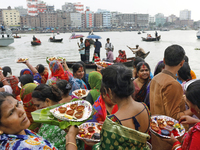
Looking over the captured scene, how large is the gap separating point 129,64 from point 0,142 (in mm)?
9353

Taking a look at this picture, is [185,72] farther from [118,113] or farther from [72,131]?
[72,131]

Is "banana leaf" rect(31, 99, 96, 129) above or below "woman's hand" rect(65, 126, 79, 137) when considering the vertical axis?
above

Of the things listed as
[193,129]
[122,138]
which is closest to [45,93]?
[122,138]

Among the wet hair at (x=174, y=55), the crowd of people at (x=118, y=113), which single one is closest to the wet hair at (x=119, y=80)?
the crowd of people at (x=118, y=113)

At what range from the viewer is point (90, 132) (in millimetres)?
1844

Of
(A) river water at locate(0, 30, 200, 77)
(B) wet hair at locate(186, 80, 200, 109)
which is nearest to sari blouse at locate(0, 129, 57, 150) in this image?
(B) wet hair at locate(186, 80, 200, 109)

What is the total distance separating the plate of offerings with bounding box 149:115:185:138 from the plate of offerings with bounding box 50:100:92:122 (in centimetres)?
75

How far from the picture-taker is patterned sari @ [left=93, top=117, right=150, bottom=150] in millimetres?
1223

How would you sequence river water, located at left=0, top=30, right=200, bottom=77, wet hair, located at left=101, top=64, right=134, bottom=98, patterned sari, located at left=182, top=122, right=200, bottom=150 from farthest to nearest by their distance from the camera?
river water, located at left=0, top=30, right=200, bottom=77
wet hair, located at left=101, top=64, right=134, bottom=98
patterned sari, located at left=182, top=122, right=200, bottom=150

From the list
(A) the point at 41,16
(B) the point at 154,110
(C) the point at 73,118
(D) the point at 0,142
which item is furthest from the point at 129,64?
(A) the point at 41,16

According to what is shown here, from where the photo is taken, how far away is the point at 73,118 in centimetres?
174

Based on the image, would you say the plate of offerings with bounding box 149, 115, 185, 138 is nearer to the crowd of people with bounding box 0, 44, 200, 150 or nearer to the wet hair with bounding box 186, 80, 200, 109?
the crowd of people with bounding box 0, 44, 200, 150

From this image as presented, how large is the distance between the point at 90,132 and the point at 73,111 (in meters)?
0.30

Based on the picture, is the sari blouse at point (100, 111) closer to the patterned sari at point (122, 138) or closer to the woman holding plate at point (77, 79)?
the patterned sari at point (122, 138)
